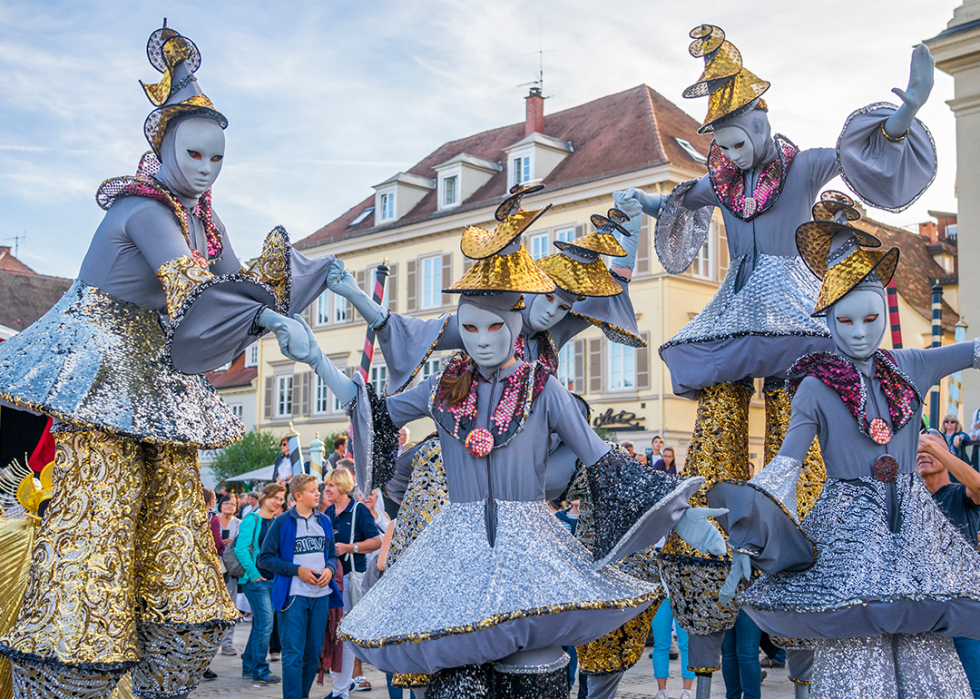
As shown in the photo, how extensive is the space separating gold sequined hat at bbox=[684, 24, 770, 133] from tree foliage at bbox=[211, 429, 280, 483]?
1224 inches

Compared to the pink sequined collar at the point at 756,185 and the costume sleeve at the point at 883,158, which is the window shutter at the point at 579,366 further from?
the costume sleeve at the point at 883,158

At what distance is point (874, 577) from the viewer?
3904mm

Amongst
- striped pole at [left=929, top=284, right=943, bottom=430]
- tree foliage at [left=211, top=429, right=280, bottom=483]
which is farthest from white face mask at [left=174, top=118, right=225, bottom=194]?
tree foliage at [left=211, top=429, right=280, bottom=483]

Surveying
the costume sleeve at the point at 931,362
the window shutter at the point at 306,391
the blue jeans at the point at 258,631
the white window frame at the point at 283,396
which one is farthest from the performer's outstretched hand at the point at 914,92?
the white window frame at the point at 283,396

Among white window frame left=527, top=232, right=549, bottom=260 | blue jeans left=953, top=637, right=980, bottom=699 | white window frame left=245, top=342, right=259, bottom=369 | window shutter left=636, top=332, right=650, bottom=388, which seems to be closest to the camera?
blue jeans left=953, top=637, right=980, bottom=699

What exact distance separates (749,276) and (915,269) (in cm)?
2922

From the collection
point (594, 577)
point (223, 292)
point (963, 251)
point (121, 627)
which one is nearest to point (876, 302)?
point (594, 577)

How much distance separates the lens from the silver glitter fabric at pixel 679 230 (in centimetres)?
569

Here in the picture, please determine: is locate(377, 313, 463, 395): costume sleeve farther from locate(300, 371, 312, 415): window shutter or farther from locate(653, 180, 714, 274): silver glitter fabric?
locate(300, 371, 312, 415): window shutter

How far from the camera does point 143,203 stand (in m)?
4.22

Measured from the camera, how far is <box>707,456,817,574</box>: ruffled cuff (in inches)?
156

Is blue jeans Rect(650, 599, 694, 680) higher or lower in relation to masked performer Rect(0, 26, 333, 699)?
lower

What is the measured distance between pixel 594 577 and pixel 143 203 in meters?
2.25

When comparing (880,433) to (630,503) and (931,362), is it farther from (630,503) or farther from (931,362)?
(630,503)
